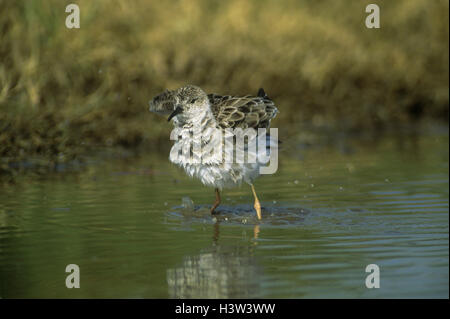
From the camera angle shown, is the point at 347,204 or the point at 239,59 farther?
the point at 239,59

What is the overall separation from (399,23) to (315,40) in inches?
99.4

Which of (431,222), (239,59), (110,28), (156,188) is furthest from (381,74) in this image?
(431,222)

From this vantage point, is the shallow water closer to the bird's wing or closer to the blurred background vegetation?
the bird's wing

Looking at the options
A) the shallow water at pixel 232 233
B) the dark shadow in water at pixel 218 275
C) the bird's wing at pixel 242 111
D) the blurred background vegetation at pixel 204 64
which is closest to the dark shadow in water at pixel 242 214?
the shallow water at pixel 232 233

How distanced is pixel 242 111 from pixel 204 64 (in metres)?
8.12

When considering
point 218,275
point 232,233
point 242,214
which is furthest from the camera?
point 242,214

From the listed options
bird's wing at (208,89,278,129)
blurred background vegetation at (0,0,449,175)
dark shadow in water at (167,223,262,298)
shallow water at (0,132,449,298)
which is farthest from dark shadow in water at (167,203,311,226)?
blurred background vegetation at (0,0,449,175)

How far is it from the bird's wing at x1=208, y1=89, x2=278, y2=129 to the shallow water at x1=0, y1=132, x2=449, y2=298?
1041 millimetres

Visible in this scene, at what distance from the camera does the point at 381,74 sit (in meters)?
20.3

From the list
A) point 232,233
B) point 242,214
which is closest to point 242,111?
point 242,214

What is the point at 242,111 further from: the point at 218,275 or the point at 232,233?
the point at 218,275

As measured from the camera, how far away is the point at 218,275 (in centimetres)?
695

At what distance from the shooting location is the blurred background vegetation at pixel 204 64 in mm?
14898

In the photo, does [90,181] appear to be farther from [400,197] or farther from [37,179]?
[400,197]
